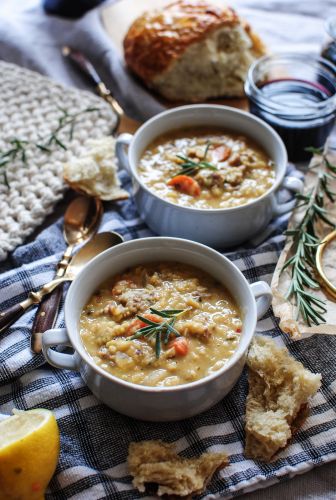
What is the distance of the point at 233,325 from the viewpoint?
2.32 m

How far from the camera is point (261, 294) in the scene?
7.55 feet

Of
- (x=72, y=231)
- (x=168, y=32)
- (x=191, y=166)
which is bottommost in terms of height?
(x=72, y=231)

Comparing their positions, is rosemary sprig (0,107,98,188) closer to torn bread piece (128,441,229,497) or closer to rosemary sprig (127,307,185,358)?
rosemary sprig (127,307,185,358)

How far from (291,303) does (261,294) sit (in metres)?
0.32

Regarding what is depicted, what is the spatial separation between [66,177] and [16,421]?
4.10 ft

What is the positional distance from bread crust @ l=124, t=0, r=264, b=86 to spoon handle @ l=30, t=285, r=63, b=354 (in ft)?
4.81

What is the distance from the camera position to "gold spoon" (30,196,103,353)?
255cm

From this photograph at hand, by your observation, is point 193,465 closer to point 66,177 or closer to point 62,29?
point 66,177

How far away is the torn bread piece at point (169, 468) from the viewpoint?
2.05m

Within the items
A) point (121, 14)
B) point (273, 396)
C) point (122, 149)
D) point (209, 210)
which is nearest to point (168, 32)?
point (121, 14)

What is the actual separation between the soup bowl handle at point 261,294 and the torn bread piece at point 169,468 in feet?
1.71

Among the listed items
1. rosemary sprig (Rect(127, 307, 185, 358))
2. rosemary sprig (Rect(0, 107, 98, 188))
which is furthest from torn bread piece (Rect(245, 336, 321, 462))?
rosemary sprig (Rect(0, 107, 98, 188))

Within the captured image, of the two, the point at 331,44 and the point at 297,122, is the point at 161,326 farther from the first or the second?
the point at 331,44

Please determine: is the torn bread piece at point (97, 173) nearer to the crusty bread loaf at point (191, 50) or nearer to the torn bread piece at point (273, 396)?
the crusty bread loaf at point (191, 50)
